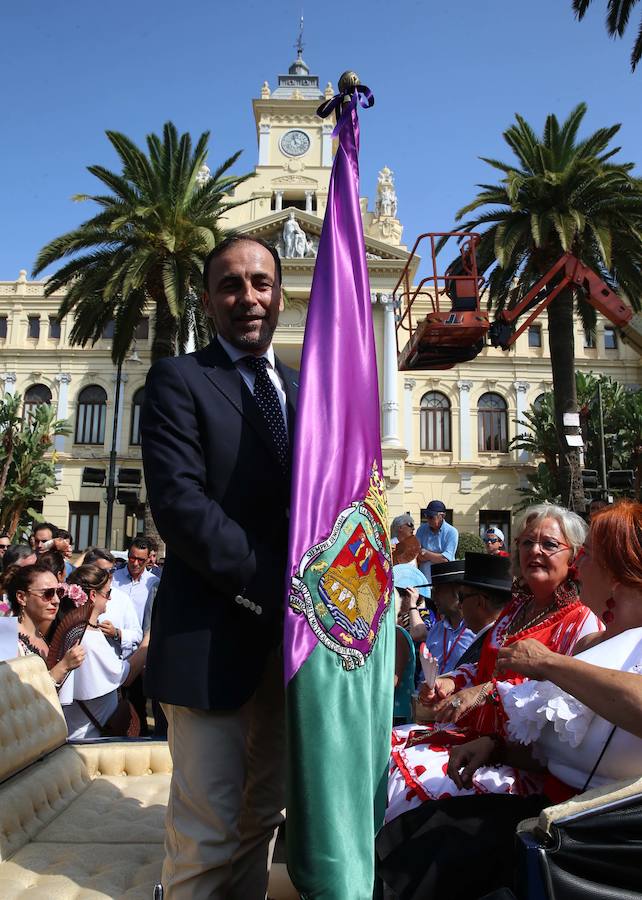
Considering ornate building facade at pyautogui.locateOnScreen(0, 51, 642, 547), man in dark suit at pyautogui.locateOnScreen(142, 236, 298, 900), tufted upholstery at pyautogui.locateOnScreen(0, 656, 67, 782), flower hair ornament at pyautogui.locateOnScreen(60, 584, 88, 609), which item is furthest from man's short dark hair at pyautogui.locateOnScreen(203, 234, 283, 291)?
ornate building facade at pyautogui.locateOnScreen(0, 51, 642, 547)

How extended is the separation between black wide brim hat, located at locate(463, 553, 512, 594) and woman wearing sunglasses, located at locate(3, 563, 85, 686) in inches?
102

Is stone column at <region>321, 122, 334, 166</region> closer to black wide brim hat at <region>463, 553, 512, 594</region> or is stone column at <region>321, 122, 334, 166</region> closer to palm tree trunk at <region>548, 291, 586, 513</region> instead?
palm tree trunk at <region>548, 291, 586, 513</region>

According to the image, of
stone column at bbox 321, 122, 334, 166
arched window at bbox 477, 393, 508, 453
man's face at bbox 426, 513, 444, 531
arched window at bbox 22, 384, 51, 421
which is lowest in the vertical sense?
man's face at bbox 426, 513, 444, 531

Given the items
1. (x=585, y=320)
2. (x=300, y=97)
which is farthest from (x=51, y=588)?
(x=300, y=97)

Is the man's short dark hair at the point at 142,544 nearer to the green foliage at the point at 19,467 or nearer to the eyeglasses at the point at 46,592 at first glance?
the eyeglasses at the point at 46,592

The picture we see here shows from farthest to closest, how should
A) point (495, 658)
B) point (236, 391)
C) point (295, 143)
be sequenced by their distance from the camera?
point (295, 143), point (495, 658), point (236, 391)

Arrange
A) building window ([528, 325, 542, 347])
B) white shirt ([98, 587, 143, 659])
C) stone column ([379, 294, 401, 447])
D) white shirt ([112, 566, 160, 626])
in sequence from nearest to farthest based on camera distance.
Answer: white shirt ([98, 587, 143, 659])
white shirt ([112, 566, 160, 626])
stone column ([379, 294, 401, 447])
building window ([528, 325, 542, 347])

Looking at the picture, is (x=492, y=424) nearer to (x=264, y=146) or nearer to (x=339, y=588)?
(x=264, y=146)

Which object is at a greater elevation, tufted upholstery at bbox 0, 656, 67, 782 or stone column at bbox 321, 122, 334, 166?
stone column at bbox 321, 122, 334, 166

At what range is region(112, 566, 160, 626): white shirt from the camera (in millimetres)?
7901

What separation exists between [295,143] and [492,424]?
17.3 m

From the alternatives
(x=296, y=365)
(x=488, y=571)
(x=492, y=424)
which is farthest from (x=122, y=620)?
(x=492, y=424)

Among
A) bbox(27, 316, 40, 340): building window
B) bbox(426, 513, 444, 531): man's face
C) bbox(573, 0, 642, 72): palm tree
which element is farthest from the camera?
bbox(27, 316, 40, 340): building window

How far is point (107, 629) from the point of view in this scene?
560 centimetres
